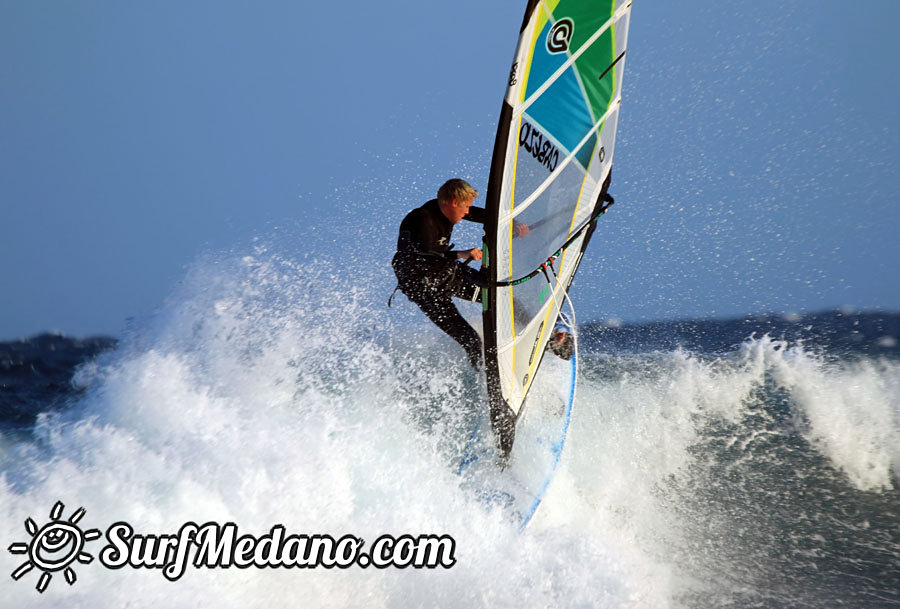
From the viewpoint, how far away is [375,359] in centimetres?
447

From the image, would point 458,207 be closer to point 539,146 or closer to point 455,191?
point 455,191

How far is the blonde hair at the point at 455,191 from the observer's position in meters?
3.14

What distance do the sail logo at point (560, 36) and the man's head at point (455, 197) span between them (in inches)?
30.3

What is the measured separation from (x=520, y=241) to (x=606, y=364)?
3.22 m

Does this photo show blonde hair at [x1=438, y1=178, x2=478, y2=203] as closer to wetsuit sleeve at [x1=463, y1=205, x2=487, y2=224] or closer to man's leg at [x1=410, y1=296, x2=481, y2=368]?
wetsuit sleeve at [x1=463, y1=205, x2=487, y2=224]

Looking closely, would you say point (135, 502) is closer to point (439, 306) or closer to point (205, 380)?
point (205, 380)

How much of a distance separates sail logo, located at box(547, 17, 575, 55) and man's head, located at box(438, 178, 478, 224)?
30.3 inches

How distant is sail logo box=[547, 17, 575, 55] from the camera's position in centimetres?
280

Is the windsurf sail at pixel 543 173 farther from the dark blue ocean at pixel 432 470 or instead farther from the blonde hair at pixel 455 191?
the dark blue ocean at pixel 432 470

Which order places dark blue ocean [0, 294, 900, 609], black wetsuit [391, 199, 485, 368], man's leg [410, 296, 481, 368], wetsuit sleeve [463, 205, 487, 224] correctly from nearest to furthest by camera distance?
dark blue ocean [0, 294, 900, 609] < black wetsuit [391, 199, 485, 368] < man's leg [410, 296, 481, 368] < wetsuit sleeve [463, 205, 487, 224]
